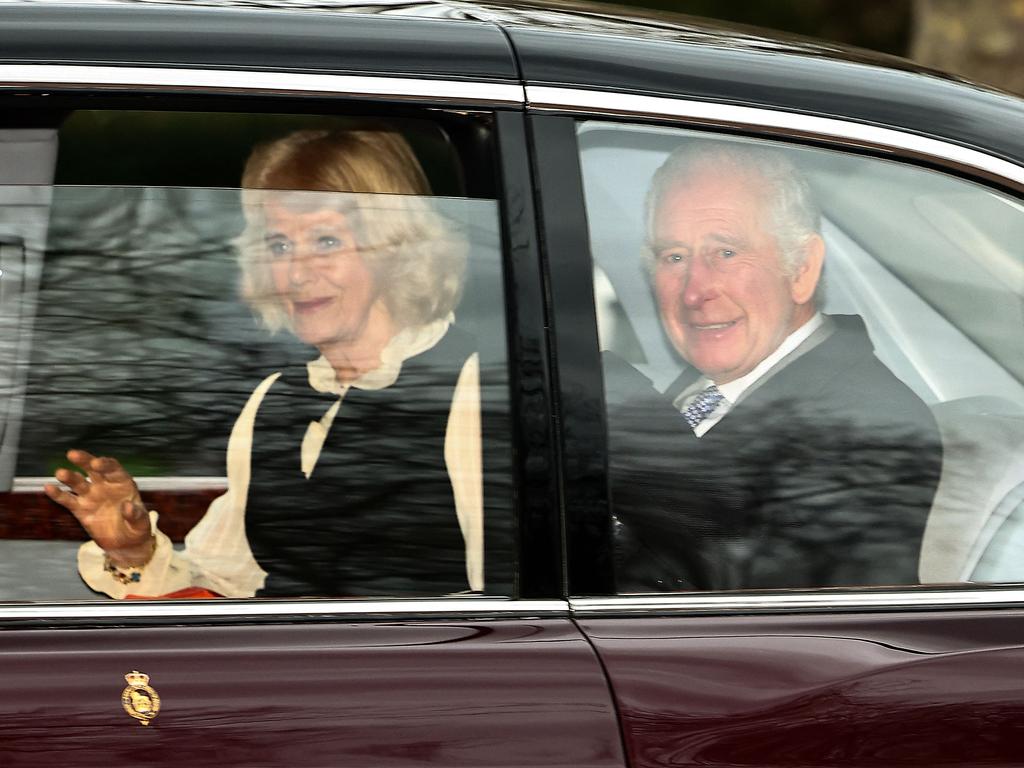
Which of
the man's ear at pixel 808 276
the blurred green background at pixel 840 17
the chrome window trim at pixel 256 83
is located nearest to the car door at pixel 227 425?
the chrome window trim at pixel 256 83

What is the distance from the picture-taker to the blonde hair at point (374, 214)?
183 centimetres

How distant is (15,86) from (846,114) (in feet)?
3.45

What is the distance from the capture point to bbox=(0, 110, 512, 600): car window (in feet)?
5.84

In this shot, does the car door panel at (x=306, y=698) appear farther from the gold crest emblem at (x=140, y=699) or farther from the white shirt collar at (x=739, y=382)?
the white shirt collar at (x=739, y=382)

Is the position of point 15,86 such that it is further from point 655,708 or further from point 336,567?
point 655,708

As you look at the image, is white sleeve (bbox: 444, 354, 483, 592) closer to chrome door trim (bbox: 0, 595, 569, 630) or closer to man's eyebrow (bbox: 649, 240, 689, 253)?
chrome door trim (bbox: 0, 595, 569, 630)

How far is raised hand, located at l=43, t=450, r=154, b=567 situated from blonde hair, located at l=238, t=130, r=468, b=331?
0.93ft

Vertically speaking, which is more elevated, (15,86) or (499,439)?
(15,86)

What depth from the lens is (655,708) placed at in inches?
66.3

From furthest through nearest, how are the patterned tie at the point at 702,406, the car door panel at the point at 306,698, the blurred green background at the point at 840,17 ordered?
1. the blurred green background at the point at 840,17
2. the patterned tie at the point at 702,406
3. the car door panel at the point at 306,698

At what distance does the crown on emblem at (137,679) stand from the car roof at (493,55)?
29.2 inches

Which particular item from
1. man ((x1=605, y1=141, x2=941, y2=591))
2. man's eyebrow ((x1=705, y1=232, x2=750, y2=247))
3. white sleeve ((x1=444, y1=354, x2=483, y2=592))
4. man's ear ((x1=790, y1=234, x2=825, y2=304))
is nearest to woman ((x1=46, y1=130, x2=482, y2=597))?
white sleeve ((x1=444, y1=354, x2=483, y2=592))

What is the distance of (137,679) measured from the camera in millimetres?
1640

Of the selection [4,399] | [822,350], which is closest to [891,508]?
[822,350]
